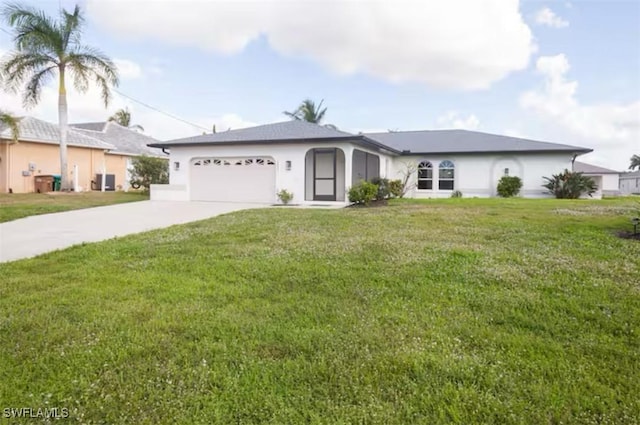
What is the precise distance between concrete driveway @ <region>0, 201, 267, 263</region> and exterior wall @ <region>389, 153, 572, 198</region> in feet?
48.8

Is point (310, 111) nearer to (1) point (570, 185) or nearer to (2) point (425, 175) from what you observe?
(2) point (425, 175)

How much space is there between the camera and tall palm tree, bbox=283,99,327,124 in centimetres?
3491

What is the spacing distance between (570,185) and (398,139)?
35.1 feet

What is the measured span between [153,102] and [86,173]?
9.36 m

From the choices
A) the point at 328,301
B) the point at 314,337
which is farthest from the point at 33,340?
the point at 328,301

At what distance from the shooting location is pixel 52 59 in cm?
1973

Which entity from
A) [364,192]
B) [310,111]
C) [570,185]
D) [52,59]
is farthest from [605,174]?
[52,59]

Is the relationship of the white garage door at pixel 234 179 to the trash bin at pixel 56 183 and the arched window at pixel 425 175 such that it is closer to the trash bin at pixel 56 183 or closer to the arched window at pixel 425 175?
the trash bin at pixel 56 183

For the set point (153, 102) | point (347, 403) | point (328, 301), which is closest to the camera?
point (347, 403)

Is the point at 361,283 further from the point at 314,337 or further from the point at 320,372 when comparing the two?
the point at 320,372

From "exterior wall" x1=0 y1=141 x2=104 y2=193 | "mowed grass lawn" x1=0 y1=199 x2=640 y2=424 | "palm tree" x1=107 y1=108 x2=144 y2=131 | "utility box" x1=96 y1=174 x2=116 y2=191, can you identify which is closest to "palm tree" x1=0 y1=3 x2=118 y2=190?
"exterior wall" x1=0 y1=141 x2=104 y2=193

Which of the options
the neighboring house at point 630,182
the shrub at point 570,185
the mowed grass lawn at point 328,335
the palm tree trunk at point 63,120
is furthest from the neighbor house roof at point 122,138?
the neighboring house at point 630,182

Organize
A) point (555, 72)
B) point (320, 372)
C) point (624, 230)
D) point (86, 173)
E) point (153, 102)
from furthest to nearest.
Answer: point (153, 102) → point (86, 173) → point (555, 72) → point (624, 230) → point (320, 372)

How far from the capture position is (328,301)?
4.41 meters
